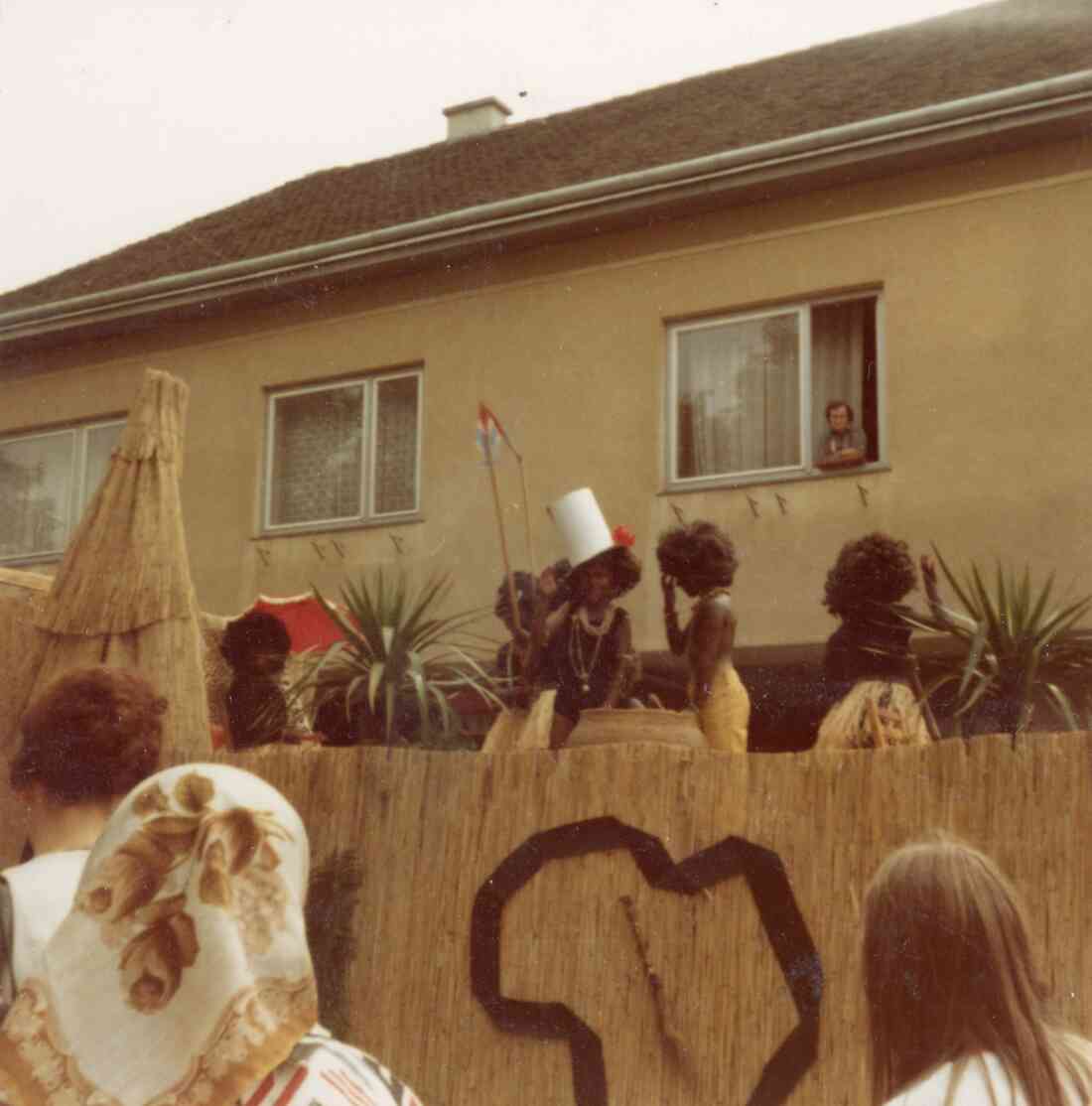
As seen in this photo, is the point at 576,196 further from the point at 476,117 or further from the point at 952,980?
the point at 952,980

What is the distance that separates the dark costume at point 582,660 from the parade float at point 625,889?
1.23 m

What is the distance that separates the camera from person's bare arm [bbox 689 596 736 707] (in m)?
6.92

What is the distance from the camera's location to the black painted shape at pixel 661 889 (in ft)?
14.9

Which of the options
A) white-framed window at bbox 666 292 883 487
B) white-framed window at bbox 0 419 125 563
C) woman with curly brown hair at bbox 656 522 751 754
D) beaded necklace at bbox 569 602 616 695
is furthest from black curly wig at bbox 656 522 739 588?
white-framed window at bbox 0 419 125 563

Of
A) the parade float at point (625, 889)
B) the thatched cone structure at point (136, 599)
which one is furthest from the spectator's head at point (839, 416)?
the thatched cone structure at point (136, 599)

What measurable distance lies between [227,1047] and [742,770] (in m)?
2.48

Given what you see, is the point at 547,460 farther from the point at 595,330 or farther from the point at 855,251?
the point at 855,251

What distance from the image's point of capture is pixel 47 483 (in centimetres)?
1571

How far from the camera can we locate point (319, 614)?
10672 millimetres

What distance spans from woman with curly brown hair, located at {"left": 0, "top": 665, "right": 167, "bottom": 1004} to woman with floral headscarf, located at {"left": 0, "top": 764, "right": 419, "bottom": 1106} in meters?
0.72

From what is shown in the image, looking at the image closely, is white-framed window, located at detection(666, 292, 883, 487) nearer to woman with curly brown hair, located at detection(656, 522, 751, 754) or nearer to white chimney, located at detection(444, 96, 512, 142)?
woman with curly brown hair, located at detection(656, 522, 751, 754)

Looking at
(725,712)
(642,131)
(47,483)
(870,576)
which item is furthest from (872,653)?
(47,483)

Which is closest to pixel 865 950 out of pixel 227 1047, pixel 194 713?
pixel 227 1047

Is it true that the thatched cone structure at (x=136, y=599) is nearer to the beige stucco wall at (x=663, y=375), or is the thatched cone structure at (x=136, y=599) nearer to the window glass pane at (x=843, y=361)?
the beige stucco wall at (x=663, y=375)
